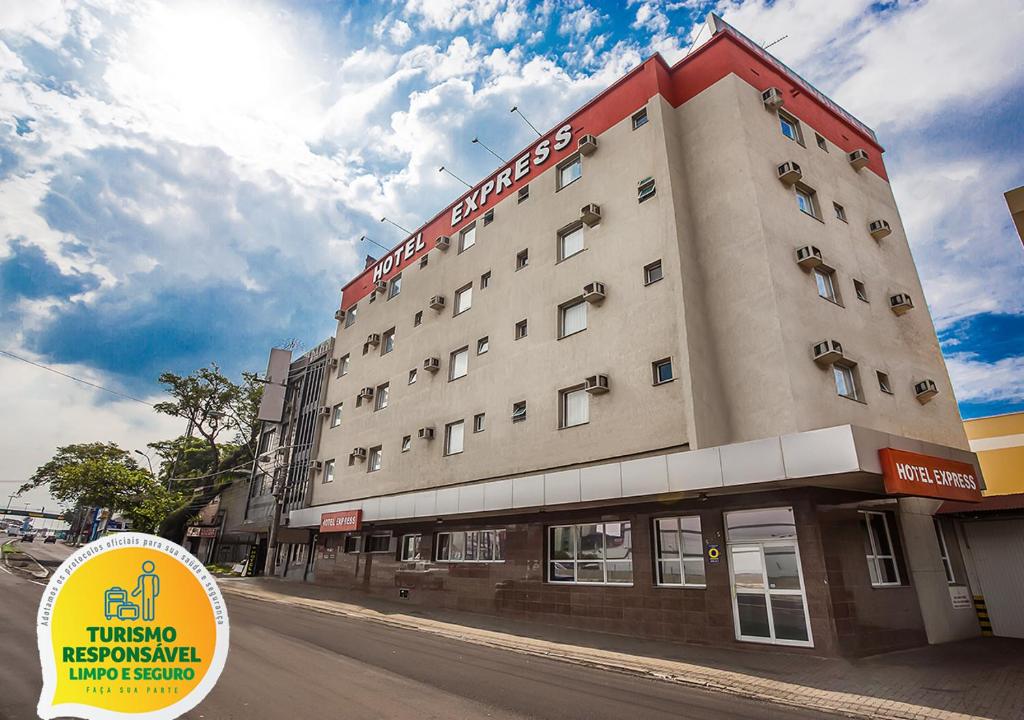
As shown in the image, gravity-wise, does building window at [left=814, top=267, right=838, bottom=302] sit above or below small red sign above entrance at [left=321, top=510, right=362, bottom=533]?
above

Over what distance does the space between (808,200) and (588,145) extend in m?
8.20

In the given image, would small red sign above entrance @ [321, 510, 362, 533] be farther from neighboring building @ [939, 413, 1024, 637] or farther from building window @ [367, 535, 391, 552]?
neighboring building @ [939, 413, 1024, 637]

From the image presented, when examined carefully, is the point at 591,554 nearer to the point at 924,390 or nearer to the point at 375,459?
the point at 924,390

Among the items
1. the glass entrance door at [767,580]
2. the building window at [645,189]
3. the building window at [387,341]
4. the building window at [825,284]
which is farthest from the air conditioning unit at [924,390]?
the building window at [387,341]

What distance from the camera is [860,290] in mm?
18172

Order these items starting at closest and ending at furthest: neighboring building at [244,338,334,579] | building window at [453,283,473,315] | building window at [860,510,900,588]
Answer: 1. building window at [860,510,900,588]
2. building window at [453,283,473,315]
3. neighboring building at [244,338,334,579]

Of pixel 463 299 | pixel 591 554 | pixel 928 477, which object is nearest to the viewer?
pixel 928 477

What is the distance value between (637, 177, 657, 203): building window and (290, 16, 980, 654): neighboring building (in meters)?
0.10

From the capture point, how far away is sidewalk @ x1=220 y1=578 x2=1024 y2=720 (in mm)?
8625

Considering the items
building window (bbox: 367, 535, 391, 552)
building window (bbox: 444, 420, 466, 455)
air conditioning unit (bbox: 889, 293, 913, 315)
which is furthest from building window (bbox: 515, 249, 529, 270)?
building window (bbox: 367, 535, 391, 552)

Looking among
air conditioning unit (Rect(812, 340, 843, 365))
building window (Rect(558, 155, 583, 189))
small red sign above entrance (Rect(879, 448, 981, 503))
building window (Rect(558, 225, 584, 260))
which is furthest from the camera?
building window (Rect(558, 155, 583, 189))

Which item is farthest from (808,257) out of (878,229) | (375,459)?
(375,459)

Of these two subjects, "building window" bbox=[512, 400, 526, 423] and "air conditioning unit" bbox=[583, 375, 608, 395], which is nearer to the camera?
"air conditioning unit" bbox=[583, 375, 608, 395]

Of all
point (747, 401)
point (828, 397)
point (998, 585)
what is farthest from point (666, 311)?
point (998, 585)
